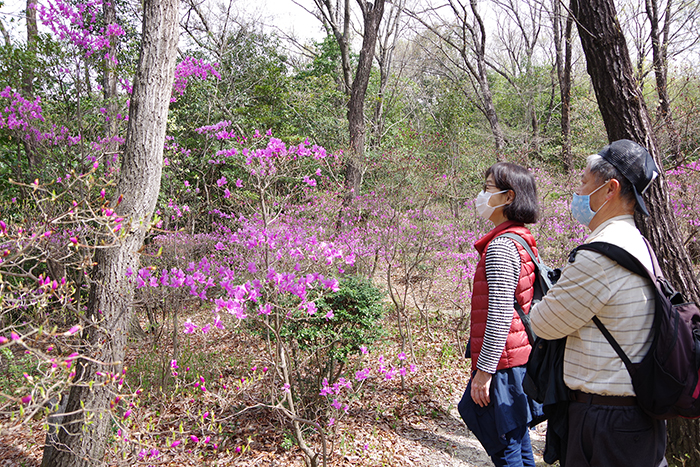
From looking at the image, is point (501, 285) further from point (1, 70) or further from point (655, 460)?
point (1, 70)

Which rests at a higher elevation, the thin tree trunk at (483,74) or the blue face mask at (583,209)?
the thin tree trunk at (483,74)

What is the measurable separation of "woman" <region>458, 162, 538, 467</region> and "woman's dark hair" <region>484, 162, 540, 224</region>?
78 mm

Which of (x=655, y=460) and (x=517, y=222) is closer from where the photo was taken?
(x=655, y=460)

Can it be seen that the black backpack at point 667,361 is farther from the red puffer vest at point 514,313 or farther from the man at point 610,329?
the red puffer vest at point 514,313

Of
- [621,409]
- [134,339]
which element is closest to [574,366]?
[621,409]

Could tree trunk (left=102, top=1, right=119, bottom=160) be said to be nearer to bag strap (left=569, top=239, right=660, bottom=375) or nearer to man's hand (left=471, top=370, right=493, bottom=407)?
man's hand (left=471, top=370, right=493, bottom=407)

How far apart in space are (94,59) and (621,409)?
5.24 metres

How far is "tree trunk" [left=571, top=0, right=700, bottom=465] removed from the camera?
2559 mm

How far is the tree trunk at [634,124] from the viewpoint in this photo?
2.56 metres

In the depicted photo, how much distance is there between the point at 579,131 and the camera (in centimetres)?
1373

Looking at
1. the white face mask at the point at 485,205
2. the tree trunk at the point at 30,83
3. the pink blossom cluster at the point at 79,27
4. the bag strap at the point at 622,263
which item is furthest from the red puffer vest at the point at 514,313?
the tree trunk at the point at 30,83

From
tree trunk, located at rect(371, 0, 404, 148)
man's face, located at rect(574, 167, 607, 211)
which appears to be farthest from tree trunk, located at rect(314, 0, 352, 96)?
man's face, located at rect(574, 167, 607, 211)

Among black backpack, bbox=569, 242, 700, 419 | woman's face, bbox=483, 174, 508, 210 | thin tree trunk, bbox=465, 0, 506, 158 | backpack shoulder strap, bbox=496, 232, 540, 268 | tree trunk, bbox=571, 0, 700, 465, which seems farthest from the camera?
thin tree trunk, bbox=465, 0, 506, 158

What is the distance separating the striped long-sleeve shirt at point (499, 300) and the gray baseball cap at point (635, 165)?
509 mm
